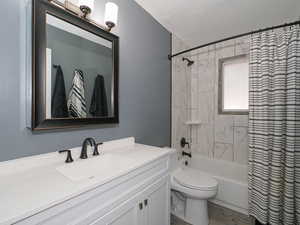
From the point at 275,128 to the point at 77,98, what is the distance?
5.70 feet

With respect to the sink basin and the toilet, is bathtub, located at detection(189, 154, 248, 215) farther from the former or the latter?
the sink basin

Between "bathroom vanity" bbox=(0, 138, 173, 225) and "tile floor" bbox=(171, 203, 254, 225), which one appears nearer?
"bathroom vanity" bbox=(0, 138, 173, 225)

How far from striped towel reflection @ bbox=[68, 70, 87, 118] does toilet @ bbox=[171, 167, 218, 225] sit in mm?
1235

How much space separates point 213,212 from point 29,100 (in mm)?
2258

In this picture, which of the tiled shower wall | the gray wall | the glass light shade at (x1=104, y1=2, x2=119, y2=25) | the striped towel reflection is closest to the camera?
the gray wall

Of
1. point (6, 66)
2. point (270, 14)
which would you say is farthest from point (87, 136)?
point (270, 14)

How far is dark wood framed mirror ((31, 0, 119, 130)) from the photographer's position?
0.85m

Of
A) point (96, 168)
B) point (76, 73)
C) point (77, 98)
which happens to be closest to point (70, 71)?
point (76, 73)

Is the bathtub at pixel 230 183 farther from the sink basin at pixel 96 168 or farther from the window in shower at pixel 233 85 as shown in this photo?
the sink basin at pixel 96 168

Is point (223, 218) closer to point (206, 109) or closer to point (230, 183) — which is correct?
point (230, 183)

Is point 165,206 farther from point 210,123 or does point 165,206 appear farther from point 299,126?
point 210,123

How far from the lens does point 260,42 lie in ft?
4.70

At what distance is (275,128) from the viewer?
4.31 feet

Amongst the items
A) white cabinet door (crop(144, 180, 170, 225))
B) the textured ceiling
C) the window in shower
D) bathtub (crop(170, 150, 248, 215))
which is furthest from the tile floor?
the textured ceiling
